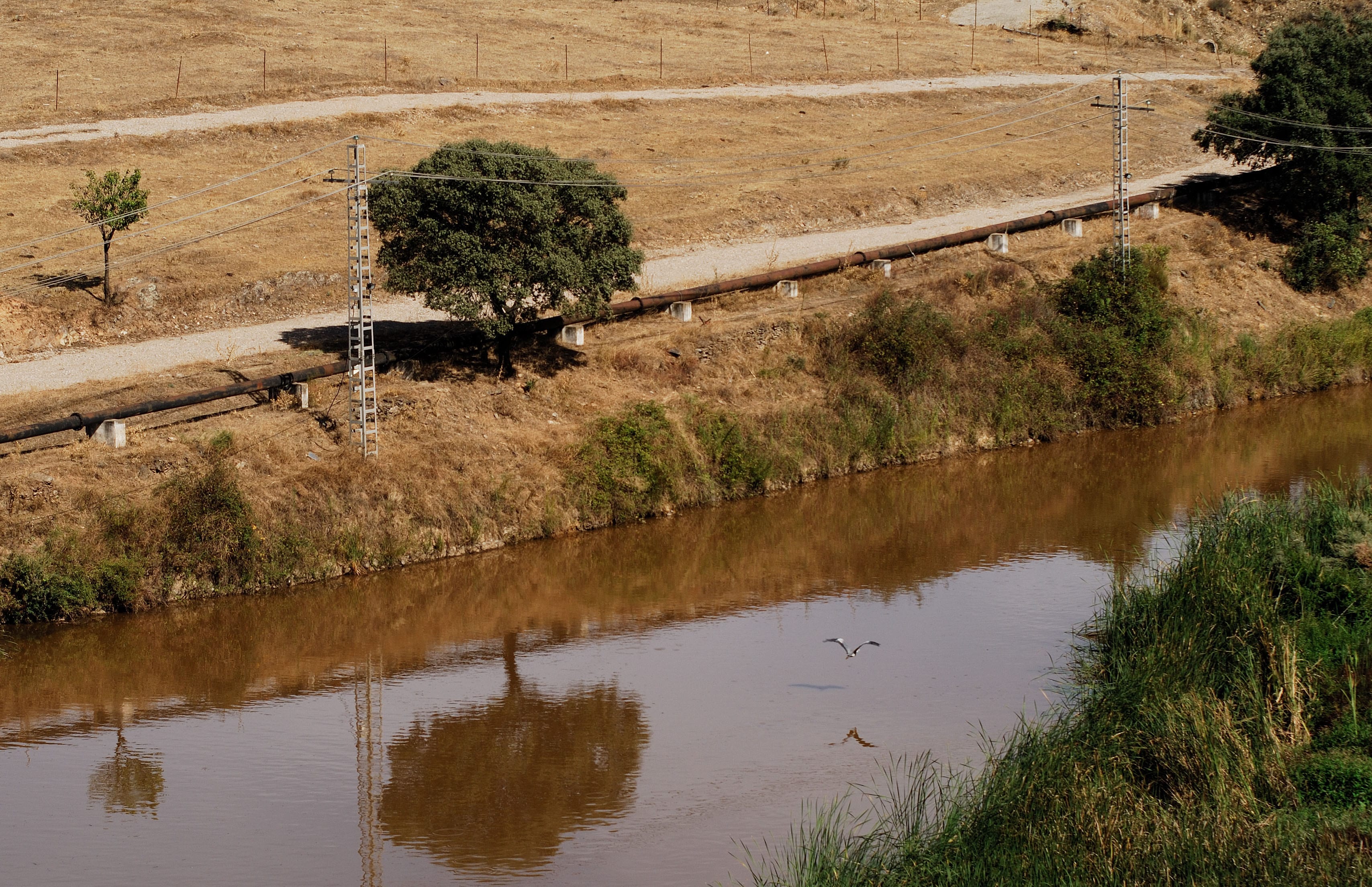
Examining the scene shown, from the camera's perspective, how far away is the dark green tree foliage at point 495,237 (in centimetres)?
3066

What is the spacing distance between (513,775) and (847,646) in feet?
21.8

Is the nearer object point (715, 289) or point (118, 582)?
point (118, 582)

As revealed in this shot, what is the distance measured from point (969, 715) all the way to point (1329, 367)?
26874 millimetres

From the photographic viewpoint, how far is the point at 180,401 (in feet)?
94.0

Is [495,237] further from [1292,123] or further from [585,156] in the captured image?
[1292,123]

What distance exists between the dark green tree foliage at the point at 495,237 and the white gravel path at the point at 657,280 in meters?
3.81

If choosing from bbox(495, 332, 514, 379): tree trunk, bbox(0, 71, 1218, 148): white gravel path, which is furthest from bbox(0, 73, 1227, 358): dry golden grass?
bbox(495, 332, 514, 379): tree trunk

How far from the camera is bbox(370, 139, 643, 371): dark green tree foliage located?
30.7 meters

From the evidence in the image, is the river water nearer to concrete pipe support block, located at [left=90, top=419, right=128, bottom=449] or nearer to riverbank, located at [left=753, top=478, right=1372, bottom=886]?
riverbank, located at [left=753, top=478, right=1372, bottom=886]

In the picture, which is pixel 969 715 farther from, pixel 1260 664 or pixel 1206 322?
pixel 1206 322

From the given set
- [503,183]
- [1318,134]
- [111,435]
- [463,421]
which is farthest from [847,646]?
[1318,134]

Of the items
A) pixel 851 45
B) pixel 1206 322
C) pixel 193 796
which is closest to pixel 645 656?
pixel 193 796

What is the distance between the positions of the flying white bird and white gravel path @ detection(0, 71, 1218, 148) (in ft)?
114

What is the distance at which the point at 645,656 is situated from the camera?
22.8 meters
